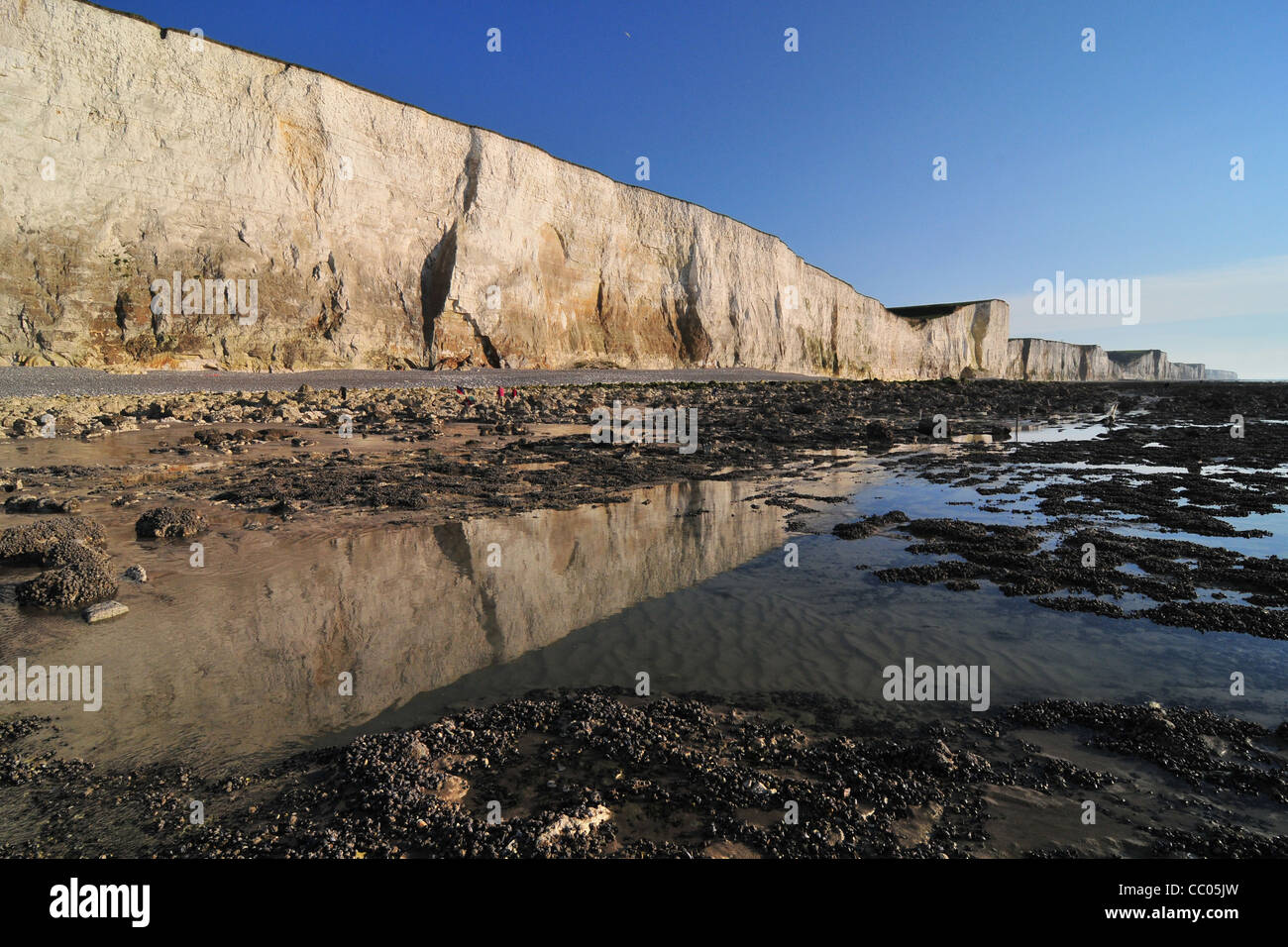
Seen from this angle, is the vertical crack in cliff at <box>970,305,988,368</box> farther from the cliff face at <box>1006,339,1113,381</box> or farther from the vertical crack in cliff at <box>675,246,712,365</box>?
the vertical crack in cliff at <box>675,246,712,365</box>

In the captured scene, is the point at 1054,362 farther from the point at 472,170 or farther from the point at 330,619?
the point at 330,619

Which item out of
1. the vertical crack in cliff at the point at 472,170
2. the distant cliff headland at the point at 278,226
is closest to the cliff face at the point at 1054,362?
the distant cliff headland at the point at 278,226

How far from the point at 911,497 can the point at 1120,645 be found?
17.9 ft

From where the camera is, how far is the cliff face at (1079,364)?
3983 inches

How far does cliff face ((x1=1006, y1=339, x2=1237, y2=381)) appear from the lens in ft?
332

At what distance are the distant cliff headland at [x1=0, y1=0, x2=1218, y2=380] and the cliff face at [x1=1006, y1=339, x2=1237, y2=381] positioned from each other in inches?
2968

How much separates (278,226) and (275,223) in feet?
0.48

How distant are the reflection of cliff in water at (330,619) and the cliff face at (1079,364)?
9544cm

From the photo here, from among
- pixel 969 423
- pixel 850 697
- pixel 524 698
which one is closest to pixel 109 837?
pixel 524 698

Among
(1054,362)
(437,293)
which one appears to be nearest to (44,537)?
(437,293)

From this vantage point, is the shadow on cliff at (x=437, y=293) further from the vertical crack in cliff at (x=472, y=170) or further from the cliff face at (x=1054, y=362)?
the cliff face at (x=1054, y=362)

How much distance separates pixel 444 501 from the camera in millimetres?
8766

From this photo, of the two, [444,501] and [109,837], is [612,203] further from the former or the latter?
[109,837]

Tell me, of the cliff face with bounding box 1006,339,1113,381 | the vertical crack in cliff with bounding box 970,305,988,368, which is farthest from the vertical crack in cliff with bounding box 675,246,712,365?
the cliff face with bounding box 1006,339,1113,381
